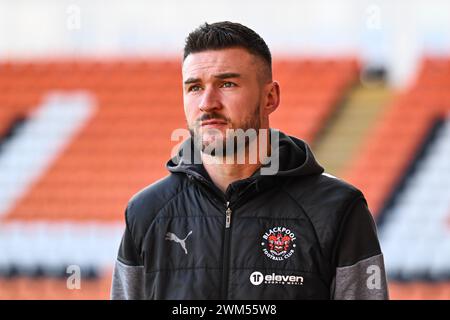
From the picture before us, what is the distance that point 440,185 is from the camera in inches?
274

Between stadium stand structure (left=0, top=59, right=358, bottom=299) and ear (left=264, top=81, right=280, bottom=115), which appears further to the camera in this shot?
stadium stand structure (left=0, top=59, right=358, bottom=299)

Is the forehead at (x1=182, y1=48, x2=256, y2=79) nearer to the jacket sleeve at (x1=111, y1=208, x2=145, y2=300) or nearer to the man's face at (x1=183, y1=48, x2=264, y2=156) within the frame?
the man's face at (x1=183, y1=48, x2=264, y2=156)

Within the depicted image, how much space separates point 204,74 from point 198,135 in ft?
0.40

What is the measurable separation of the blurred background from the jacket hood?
14.0 feet

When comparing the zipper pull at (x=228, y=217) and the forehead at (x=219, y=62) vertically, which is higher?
the forehead at (x=219, y=62)

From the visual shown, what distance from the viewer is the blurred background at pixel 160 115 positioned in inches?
256

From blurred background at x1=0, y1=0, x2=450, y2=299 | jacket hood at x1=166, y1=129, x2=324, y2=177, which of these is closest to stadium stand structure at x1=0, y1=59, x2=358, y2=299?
blurred background at x1=0, y1=0, x2=450, y2=299

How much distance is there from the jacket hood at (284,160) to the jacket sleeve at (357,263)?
0.46ft

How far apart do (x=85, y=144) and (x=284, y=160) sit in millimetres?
6408

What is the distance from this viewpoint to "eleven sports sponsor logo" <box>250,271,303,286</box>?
1.62 m

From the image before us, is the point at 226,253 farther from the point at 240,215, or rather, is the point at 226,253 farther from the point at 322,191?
the point at 322,191

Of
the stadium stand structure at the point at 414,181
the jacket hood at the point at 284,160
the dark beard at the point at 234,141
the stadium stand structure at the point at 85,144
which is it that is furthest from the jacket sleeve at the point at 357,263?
the stadium stand structure at the point at 85,144

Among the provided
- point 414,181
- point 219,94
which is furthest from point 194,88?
point 414,181

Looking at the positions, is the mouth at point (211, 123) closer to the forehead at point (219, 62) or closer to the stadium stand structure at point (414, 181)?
the forehead at point (219, 62)
